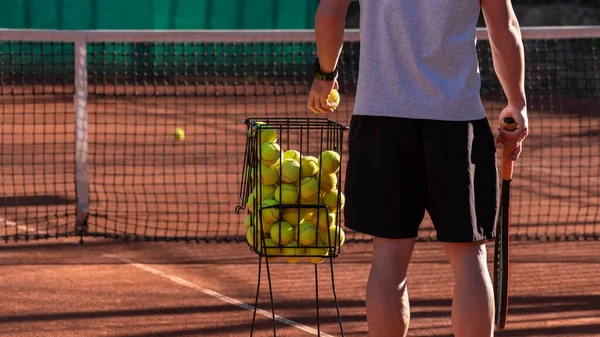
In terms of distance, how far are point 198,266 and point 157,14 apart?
13247 mm

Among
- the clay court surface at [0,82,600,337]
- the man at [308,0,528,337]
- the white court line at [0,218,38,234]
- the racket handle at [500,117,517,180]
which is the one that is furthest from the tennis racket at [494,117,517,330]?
the white court line at [0,218,38,234]

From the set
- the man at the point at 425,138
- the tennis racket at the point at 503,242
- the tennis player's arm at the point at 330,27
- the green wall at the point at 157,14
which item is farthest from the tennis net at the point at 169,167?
the green wall at the point at 157,14

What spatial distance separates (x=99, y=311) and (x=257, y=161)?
6.01 feet

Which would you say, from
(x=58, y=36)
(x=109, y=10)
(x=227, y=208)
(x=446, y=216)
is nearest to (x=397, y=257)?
(x=446, y=216)

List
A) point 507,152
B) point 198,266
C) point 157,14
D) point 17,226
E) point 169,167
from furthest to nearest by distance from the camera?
1. point 157,14
2. point 169,167
3. point 17,226
4. point 198,266
5. point 507,152

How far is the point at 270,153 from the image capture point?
3.25 m

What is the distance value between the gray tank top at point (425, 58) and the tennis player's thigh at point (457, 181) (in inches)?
1.9

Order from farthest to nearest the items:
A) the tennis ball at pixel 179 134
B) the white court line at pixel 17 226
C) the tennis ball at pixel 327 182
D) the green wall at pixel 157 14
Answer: the green wall at pixel 157 14 → the tennis ball at pixel 179 134 → the white court line at pixel 17 226 → the tennis ball at pixel 327 182

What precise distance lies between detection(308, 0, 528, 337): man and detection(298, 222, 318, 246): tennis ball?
17 cm

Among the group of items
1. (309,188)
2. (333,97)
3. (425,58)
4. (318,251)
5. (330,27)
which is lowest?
(318,251)

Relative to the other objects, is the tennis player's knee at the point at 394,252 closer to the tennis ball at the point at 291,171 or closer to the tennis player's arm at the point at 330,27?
the tennis ball at the point at 291,171

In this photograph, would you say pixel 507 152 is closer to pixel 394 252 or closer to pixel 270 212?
pixel 394 252

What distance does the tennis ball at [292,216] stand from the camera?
10.8 ft

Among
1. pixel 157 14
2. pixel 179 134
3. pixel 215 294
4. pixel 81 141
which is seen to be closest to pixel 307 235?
pixel 215 294
